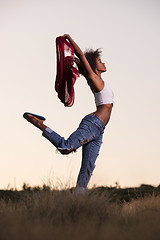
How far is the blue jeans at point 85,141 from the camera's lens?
5020 mm

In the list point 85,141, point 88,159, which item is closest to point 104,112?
point 85,141

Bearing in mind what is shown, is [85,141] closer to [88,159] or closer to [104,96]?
[88,159]

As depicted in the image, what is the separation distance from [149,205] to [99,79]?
210 cm

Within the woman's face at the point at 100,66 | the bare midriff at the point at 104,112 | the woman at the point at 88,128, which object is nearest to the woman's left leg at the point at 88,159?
the woman at the point at 88,128

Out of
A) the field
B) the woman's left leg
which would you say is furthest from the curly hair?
the field

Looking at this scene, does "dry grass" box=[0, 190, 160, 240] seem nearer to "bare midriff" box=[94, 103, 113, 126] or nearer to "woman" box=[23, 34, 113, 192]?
"woman" box=[23, 34, 113, 192]

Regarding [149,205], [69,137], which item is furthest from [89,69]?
[149,205]

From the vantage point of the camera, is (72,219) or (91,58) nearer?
(72,219)

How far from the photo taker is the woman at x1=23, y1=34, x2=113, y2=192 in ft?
16.5

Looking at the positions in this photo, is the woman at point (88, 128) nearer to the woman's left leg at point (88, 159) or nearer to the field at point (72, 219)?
the woman's left leg at point (88, 159)

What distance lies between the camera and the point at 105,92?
5387 mm

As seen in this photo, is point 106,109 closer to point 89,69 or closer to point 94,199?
point 89,69

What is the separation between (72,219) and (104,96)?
2.06 metres

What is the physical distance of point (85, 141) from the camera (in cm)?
509
